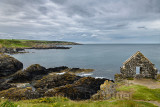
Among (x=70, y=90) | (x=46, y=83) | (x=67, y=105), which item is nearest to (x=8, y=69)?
(x=46, y=83)

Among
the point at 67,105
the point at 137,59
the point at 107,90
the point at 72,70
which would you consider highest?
the point at 137,59

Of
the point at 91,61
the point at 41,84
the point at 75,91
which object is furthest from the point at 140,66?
the point at 91,61

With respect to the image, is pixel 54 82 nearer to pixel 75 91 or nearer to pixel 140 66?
pixel 75 91

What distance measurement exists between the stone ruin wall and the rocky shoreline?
6222mm

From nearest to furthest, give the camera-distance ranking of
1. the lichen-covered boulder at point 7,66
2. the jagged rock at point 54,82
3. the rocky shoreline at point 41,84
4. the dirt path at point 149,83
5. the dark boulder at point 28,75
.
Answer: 1. the dirt path at point 149,83
2. the rocky shoreline at point 41,84
3. the jagged rock at point 54,82
4. the dark boulder at point 28,75
5. the lichen-covered boulder at point 7,66

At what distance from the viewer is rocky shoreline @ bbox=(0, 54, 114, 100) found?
709 inches

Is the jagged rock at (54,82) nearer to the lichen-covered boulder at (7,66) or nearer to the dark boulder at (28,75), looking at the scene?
the dark boulder at (28,75)

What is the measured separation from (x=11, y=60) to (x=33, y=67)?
10.4 meters

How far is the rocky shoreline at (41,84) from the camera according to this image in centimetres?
1800

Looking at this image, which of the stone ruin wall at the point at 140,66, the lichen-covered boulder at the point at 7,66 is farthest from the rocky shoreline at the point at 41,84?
the stone ruin wall at the point at 140,66

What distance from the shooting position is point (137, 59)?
20.7 m

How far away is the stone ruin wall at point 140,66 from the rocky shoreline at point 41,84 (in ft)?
20.4

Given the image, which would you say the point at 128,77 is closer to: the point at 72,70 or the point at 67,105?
the point at 67,105

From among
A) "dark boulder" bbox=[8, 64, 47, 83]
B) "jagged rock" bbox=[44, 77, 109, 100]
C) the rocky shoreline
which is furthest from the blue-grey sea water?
"dark boulder" bbox=[8, 64, 47, 83]
